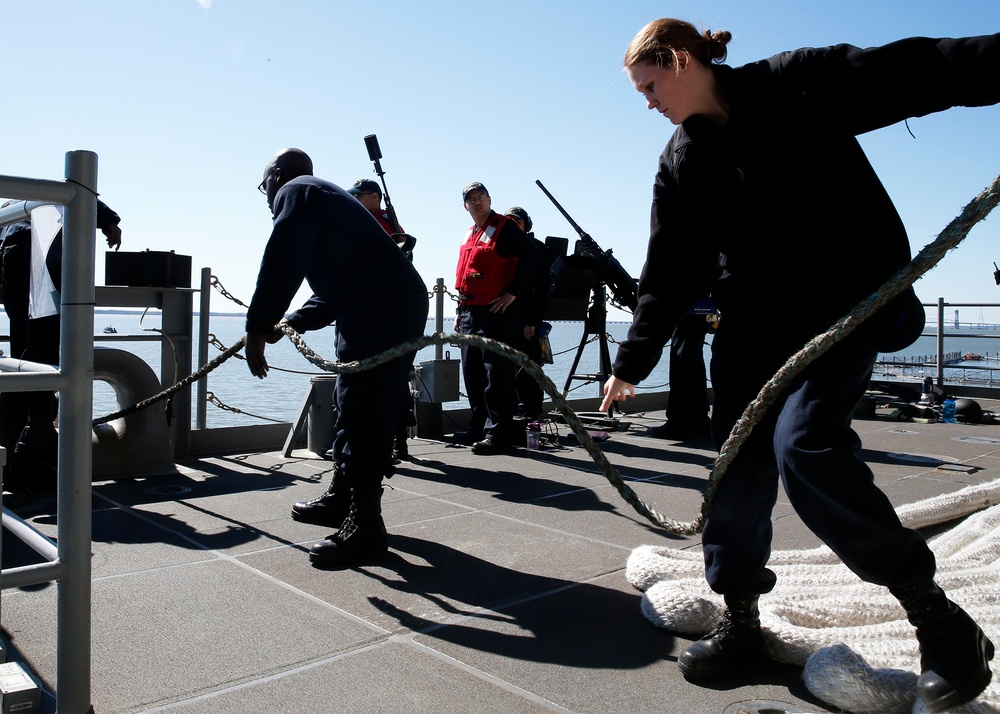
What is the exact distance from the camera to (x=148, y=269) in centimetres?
530

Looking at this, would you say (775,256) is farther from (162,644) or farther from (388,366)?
(162,644)

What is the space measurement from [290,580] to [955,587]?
2.29m

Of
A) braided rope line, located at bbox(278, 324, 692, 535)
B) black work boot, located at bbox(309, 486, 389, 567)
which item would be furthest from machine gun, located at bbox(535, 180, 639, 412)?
braided rope line, located at bbox(278, 324, 692, 535)

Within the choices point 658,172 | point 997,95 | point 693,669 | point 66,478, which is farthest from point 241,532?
point 997,95

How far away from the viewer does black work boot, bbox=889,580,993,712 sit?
1.84 m

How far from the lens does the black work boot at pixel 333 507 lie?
3.85 m

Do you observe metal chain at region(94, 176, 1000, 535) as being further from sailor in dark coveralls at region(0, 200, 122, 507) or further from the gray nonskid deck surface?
sailor in dark coveralls at region(0, 200, 122, 507)

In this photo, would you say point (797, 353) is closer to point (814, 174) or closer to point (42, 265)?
point (814, 174)

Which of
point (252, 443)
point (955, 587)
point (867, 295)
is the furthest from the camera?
point (252, 443)

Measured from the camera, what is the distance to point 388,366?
3.37m

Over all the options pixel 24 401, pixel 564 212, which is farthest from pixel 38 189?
pixel 564 212

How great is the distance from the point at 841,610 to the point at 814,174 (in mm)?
1342

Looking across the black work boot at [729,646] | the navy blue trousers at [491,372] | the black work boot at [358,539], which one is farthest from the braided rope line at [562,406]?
the navy blue trousers at [491,372]

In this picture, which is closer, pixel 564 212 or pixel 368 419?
pixel 368 419
